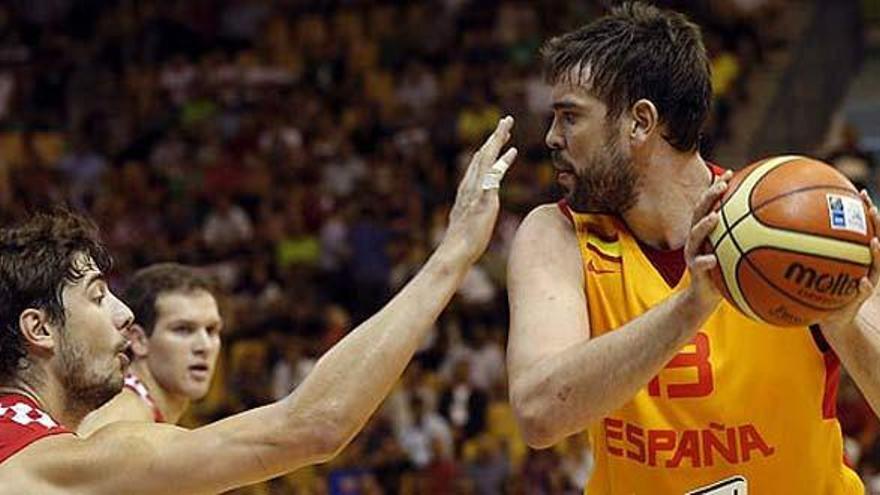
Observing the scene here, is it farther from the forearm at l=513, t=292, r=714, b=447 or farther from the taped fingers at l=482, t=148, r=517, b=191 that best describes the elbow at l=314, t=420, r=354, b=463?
the taped fingers at l=482, t=148, r=517, b=191

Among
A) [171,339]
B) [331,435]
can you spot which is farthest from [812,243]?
[171,339]

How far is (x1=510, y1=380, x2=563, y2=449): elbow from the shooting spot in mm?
4012

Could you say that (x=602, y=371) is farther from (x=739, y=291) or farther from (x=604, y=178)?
(x=604, y=178)

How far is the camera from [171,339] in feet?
21.6

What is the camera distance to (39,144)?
1620 cm

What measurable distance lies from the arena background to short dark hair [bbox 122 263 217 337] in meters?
4.84

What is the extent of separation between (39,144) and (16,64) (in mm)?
1754

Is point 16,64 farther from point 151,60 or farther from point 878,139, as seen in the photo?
point 878,139

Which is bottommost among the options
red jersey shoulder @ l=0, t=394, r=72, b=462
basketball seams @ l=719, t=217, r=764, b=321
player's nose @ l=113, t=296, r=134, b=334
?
basketball seams @ l=719, t=217, r=764, b=321

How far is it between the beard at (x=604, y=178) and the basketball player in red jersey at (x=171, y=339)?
2.52 m

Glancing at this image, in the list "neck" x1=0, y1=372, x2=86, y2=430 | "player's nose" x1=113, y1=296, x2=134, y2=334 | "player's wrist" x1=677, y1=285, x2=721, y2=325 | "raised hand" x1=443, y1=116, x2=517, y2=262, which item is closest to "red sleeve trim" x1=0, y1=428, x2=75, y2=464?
"neck" x1=0, y1=372, x2=86, y2=430

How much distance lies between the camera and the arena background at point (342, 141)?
12.5m

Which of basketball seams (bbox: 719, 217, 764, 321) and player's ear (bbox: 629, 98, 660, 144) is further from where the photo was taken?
player's ear (bbox: 629, 98, 660, 144)

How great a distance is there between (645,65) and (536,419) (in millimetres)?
994
